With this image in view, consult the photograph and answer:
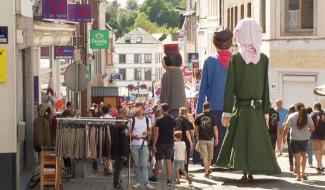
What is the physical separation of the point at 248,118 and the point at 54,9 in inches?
355

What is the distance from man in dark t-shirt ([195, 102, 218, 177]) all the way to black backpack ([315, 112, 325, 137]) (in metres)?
3.45

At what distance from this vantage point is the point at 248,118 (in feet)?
55.4

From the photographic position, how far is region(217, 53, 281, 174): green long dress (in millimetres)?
16734

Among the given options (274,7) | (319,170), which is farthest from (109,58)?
(319,170)

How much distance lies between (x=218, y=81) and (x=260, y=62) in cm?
Answer: 283

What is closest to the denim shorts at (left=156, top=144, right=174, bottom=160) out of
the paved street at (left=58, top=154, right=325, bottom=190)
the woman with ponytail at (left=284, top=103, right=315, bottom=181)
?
the paved street at (left=58, top=154, right=325, bottom=190)

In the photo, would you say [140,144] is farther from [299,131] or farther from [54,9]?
[54,9]

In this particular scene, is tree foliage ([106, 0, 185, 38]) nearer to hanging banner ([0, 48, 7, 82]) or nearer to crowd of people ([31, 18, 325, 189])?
crowd of people ([31, 18, 325, 189])

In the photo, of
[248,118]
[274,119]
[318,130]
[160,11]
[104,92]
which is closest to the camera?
[248,118]

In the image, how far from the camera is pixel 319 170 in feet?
67.3

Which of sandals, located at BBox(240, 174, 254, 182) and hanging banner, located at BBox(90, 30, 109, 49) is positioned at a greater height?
hanging banner, located at BBox(90, 30, 109, 49)

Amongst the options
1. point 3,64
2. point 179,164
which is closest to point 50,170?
point 3,64

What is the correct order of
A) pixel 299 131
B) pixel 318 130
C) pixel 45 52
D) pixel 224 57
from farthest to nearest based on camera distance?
pixel 45 52, pixel 318 130, pixel 224 57, pixel 299 131

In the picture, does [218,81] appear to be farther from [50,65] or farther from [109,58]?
[109,58]
